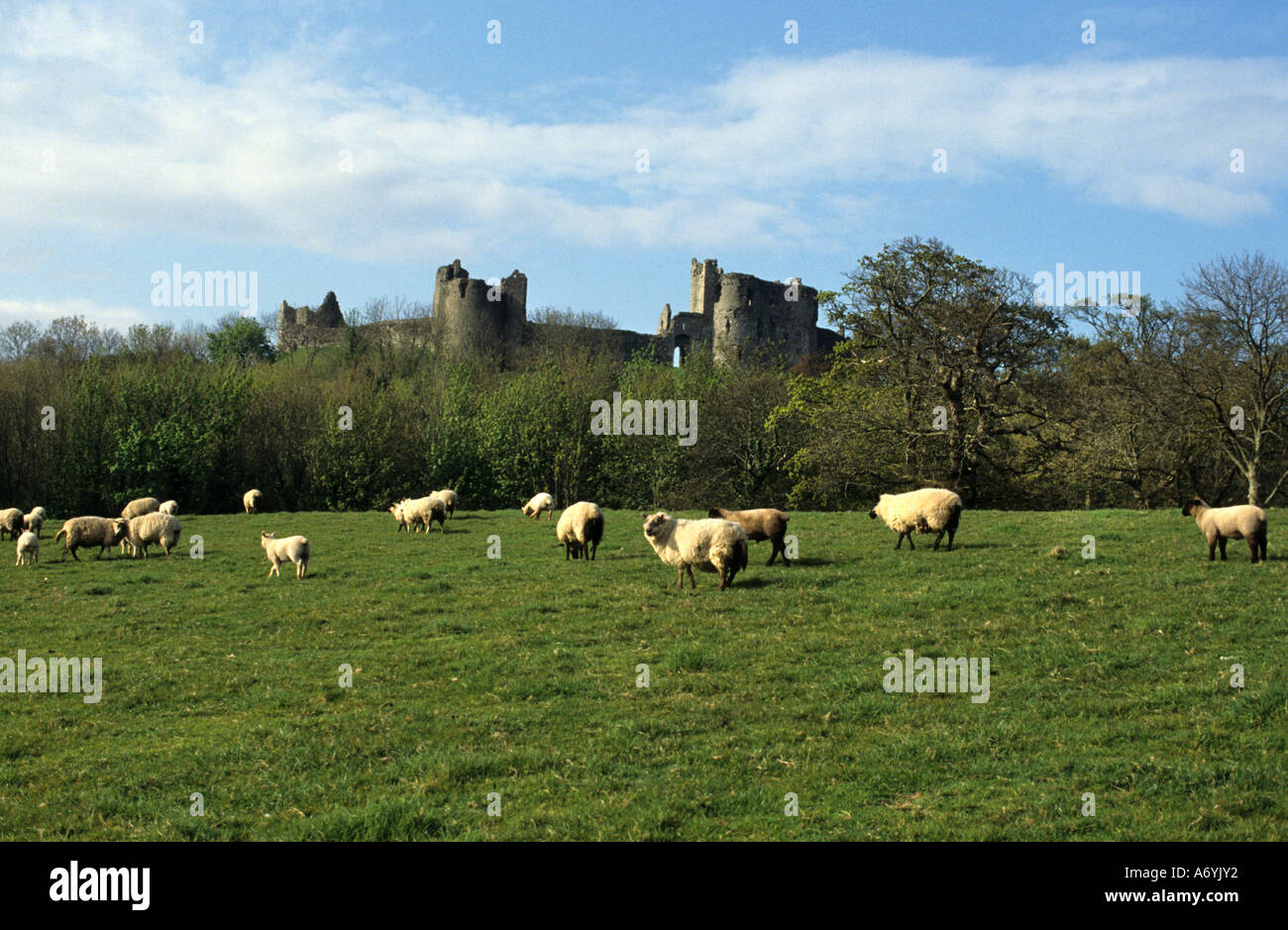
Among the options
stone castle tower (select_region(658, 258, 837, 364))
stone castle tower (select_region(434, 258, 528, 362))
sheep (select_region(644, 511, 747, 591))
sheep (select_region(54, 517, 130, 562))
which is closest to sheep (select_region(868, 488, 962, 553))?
sheep (select_region(644, 511, 747, 591))

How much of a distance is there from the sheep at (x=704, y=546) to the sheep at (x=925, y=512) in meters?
5.42

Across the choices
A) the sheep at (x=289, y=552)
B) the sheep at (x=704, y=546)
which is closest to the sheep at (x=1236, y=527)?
the sheep at (x=704, y=546)

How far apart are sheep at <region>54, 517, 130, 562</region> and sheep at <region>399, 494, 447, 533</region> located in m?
8.48

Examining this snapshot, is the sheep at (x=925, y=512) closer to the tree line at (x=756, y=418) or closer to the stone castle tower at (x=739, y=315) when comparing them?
the tree line at (x=756, y=418)

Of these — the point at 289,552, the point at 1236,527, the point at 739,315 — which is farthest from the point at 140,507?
the point at 739,315

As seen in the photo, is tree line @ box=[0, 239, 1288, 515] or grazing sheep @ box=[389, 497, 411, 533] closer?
grazing sheep @ box=[389, 497, 411, 533]

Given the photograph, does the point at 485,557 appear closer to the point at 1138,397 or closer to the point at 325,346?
the point at 1138,397

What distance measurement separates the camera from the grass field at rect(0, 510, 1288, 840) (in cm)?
817

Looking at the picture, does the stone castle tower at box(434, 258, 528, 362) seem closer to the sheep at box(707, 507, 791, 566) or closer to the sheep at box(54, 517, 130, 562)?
the sheep at box(54, 517, 130, 562)

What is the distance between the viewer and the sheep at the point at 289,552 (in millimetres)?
22547
